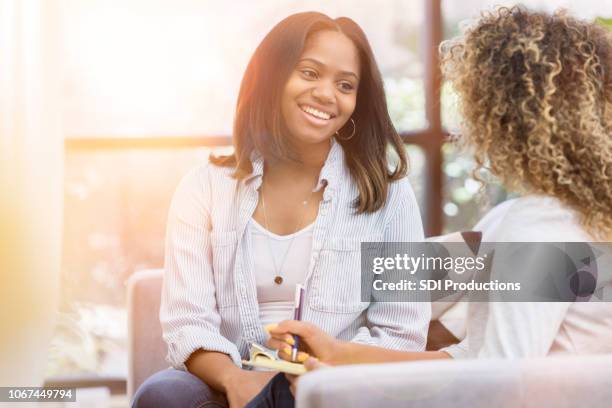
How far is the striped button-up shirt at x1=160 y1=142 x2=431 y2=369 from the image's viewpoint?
1502 millimetres

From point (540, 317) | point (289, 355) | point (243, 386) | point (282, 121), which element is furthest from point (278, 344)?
point (282, 121)

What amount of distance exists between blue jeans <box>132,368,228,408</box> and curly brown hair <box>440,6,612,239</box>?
0.58 metres

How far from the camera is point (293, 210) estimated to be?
1.57 meters

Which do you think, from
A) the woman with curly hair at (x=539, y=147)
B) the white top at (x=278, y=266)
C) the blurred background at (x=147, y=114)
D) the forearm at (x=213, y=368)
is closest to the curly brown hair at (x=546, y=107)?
the woman with curly hair at (x=539, y=147)

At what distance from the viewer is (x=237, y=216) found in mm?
1550

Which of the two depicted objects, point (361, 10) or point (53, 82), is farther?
point (361, 10)

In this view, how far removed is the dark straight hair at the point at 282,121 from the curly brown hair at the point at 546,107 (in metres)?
0.38

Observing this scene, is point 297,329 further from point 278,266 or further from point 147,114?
point 147,114

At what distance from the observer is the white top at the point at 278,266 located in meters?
1.51

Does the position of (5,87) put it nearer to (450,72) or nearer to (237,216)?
(237,216)

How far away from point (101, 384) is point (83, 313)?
25 centimetres

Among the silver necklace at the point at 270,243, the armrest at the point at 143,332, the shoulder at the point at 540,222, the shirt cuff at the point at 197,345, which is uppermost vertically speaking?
the shoulder at the point at 540,222

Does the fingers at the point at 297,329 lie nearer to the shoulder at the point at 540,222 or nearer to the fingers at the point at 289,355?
the fingers at the point at 289,355

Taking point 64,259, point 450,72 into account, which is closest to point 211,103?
point 64,259
